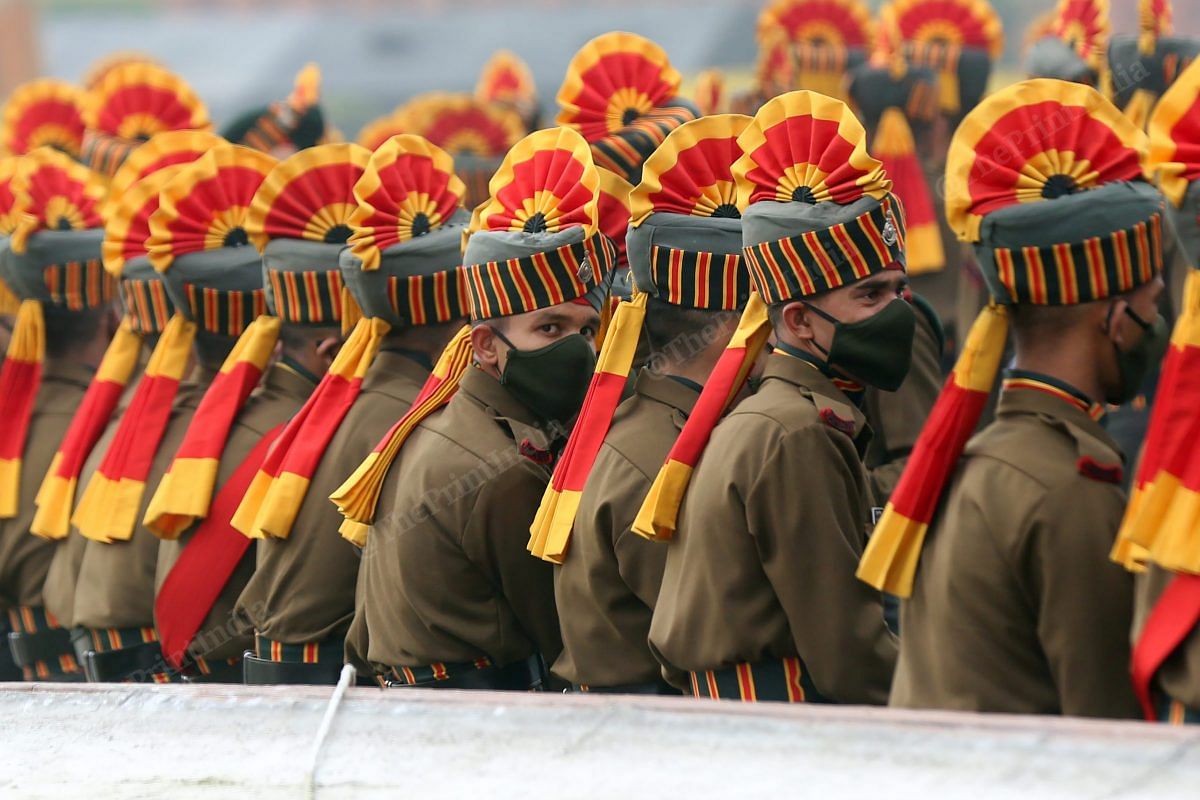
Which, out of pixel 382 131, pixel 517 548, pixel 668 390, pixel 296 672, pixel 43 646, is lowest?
pixel 43 646

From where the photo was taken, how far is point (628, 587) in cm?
399

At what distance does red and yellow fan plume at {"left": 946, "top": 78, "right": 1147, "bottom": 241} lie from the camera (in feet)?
10.4

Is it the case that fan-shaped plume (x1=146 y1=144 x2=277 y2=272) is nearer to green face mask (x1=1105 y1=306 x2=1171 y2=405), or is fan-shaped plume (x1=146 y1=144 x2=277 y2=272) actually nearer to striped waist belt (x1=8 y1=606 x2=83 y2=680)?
striped waist belt (x1=8 y1=606 x2=83 y2=680)

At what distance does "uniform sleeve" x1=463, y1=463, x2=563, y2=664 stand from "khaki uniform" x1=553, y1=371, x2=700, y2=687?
20cm

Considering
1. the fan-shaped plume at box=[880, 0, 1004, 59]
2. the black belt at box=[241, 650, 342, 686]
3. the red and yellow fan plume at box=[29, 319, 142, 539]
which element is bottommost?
the black belt at box=[241, 650, 342, 686]

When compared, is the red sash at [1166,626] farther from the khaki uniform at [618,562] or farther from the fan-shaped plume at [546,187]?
the fan-shaped plume at [546,187]

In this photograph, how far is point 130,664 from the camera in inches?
211

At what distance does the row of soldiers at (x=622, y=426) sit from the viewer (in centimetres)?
305

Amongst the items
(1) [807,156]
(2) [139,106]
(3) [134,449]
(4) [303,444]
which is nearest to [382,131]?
(2) [139,106]

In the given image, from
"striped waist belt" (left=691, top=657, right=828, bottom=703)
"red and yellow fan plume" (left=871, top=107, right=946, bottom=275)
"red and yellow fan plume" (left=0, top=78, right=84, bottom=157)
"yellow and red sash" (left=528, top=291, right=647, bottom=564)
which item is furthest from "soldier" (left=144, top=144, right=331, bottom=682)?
"red and yellow fan plume" (left=0, top=78, right=84, bottom=157)

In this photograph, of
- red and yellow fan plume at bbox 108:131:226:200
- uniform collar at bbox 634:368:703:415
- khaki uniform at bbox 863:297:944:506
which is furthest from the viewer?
red and yellow fan plume at bbox 108:131:226:200

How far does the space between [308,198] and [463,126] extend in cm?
445

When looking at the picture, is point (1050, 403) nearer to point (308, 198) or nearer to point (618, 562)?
point (618, 562)

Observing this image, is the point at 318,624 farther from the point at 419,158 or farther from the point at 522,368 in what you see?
A: the point at 419,158
